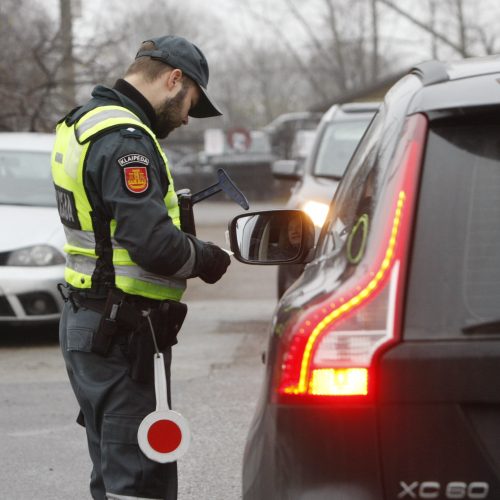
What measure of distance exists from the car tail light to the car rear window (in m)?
0.03

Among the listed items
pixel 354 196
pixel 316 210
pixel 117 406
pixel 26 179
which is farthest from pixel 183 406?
pixel 354 196

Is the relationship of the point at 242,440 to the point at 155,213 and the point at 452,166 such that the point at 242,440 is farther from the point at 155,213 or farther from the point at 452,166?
the point at 452,166

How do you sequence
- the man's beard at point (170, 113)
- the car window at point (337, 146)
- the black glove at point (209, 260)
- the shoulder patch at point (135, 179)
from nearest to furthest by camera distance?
the shoulder patch at point (135, 179)
the black glove at point (209, 260)
the man's beard at point (170, 113)
the car window at point (337, 146)

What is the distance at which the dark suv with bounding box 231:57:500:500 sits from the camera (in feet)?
7.22

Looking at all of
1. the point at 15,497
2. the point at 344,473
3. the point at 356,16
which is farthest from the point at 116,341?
the point at 356,16

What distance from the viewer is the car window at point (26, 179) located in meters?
9.45

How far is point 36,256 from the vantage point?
27.5 ft

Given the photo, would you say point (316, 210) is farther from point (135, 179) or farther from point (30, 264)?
point (135, 179)

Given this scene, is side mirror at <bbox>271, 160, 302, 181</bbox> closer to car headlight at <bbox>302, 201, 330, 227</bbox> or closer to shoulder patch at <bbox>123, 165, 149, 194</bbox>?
car headlight at <bbox>302, 201, 330, 227</bbox>

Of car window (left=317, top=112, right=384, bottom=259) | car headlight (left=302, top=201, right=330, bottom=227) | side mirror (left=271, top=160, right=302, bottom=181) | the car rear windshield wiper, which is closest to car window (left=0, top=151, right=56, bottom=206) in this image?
side mirror (left=271, top=160, right=302, bottom=181)

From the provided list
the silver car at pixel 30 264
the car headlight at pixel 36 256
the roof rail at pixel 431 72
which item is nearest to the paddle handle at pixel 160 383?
the roof rail at pixel 431 72

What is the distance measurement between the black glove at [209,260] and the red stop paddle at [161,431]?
0.30m

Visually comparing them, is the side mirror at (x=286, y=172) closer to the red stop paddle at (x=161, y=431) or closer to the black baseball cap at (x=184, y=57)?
the black baseball cap at (x=184, y=57)

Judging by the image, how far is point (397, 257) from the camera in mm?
2248
